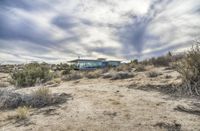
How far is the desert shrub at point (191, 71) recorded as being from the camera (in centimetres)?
940

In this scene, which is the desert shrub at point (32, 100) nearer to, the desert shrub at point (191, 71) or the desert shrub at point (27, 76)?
the desert shrub at point (191, 71)

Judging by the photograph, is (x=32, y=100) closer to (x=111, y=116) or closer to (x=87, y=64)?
(x=111, y=116)

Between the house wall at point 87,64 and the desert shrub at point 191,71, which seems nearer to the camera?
the desert shrub at point 191,71

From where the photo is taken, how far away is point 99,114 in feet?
21.7

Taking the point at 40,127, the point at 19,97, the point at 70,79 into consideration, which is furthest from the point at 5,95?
the point at 70,79

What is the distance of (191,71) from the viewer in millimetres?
10305

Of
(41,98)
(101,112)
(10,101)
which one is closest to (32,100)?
(41,98)

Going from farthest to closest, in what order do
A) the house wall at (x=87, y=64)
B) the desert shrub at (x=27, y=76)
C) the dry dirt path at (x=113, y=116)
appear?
the house wall at (x=87, y=64) → the desert shrub at (x=27, y=76) → the dry dirt path at (x=113, y=116)

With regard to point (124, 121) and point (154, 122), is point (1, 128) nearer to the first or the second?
point (124, 121)

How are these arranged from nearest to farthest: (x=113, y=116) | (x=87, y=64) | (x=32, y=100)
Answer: (x=113, y=116), (x=32, y=100), (x=87, y=64)

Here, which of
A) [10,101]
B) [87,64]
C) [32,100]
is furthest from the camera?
[87,64]

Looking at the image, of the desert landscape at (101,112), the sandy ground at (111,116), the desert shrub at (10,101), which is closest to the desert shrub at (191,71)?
the desert landscape at (101,112)

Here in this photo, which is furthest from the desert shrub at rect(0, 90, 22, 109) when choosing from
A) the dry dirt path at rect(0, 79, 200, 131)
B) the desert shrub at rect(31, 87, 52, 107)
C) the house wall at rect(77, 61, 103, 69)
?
the house wall at rect(77, 61, 103, 69)

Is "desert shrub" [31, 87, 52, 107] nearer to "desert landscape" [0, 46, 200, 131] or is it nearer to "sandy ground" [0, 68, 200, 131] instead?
"desert landscape" [0, 46, 200, 131]
